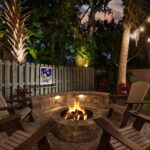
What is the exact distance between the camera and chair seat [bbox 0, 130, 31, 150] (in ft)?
5.44

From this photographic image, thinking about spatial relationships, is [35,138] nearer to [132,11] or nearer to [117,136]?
[117,136]

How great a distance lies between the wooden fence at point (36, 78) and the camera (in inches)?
146

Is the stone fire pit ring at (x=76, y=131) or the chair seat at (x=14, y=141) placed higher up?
the chair seat at (x=14, y=141)

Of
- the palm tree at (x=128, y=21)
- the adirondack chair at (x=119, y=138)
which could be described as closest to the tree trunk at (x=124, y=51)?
the palm tree at (x=128, y=21)

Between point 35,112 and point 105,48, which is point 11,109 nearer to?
point 35,112

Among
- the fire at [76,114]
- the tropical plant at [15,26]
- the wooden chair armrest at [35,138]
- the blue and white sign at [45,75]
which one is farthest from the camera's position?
the blue and white sign at [45,75]

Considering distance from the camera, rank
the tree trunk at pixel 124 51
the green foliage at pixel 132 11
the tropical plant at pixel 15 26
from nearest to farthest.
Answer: the tropical plant at pixel 15 26, the green foliage at pixel 132 11, the tree trunk at pixel 124 51

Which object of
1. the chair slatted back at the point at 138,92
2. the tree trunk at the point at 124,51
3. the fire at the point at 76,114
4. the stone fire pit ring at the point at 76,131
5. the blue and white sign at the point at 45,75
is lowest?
the stone fire pit ring at the point at 76,131

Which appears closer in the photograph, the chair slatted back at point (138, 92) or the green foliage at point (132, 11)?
the chair slatted back at point (138, 92)

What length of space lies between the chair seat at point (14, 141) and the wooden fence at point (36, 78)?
7.06 feet

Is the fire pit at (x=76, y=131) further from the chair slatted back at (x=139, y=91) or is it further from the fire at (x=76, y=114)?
the chair slatted back at (x=139, y=91)

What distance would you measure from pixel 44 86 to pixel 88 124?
2.76 m

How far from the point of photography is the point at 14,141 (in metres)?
1.77

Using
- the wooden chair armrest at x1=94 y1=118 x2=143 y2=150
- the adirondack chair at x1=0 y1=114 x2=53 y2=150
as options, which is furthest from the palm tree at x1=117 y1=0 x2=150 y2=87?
the adirondack chair at x1=0 y1=114 x2=53 y2=150
